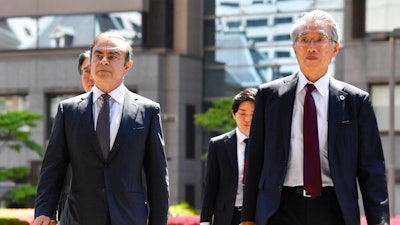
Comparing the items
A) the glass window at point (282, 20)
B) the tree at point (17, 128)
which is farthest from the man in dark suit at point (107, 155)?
the glass window at point (282, 20)

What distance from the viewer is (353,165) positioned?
20.0ft

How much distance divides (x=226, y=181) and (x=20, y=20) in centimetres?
4204

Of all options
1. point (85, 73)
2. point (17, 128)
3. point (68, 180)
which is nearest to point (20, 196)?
point (17, 128)

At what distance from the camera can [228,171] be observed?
970cm

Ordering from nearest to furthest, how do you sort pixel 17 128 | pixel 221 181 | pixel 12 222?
pixel 221 181, pixel 12 222, pixel 17 128

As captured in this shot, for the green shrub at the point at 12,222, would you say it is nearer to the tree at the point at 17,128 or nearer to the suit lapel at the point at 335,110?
the suit lapel at the point at 335,110

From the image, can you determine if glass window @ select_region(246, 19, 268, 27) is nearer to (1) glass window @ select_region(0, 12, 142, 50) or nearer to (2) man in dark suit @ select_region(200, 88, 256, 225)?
(1) glass window @ select_region(0, 12, 142, 50)

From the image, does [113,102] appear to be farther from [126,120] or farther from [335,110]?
[335,110]

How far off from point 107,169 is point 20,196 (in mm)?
39412

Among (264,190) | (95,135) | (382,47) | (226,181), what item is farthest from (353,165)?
(382,47)

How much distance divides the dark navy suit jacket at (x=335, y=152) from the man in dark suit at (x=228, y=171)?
133 inches

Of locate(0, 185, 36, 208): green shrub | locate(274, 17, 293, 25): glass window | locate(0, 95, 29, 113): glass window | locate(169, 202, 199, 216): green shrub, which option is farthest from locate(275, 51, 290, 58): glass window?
locate(169, 202, 199, 216): green shrub

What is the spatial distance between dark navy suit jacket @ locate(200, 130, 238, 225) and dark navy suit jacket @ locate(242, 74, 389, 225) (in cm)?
341

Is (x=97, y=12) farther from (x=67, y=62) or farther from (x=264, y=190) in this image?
(x=264, y=190)
